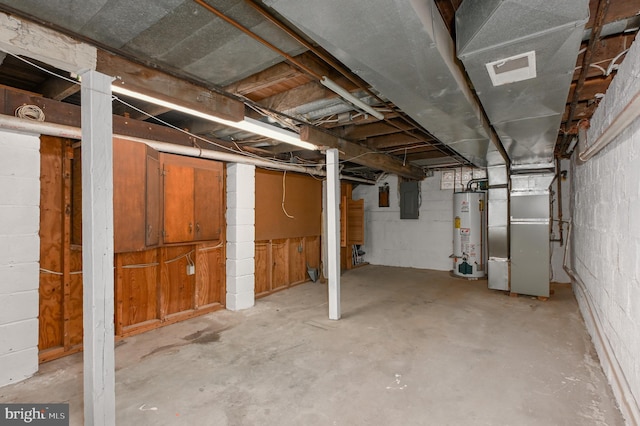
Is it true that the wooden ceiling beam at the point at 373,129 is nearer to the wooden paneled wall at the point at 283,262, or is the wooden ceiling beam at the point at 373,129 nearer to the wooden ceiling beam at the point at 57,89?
the wooden paneled wall at the point at 283,262

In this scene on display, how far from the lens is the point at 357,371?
228 centimetres

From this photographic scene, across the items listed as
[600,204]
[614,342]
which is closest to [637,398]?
[614,342]

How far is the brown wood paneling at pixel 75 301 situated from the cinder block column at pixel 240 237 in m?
1.49

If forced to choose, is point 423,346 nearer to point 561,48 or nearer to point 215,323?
point 215,323

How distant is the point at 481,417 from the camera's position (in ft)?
5.80

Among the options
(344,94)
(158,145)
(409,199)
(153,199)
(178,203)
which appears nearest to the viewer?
(344,94)

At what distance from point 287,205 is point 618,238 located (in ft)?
12.1

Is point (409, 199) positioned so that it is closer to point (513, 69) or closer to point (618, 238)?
point (618, 238)

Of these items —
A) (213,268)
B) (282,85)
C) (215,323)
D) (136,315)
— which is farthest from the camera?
(213,268)

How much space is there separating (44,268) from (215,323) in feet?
Result: 5.15

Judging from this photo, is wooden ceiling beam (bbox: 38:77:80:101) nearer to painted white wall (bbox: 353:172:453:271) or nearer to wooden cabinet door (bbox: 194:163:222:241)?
wooden cabinet door (bbox: 194:163:222:241)

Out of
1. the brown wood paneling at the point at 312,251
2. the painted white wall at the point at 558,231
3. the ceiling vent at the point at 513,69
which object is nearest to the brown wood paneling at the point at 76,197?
the ceiling vent at the point at 513,69

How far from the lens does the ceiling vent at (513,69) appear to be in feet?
4.92
